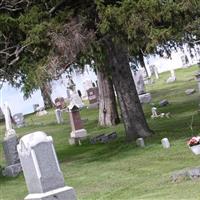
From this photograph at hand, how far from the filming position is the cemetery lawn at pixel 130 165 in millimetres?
11117

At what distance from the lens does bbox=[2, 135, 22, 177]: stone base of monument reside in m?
16.8

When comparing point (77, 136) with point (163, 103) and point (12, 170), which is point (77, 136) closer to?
point (12, 170)

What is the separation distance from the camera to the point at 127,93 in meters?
18.3

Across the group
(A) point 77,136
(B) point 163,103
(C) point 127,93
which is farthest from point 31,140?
(B) point 163,103

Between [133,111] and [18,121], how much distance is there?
14415mm

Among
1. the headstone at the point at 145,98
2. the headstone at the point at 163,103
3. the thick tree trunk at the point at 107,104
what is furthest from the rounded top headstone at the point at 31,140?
the headstone at the point at 145,98

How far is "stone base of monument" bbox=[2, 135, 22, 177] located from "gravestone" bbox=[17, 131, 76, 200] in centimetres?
819

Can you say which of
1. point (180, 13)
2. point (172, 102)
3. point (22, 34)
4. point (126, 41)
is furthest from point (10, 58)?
point (172, 102)

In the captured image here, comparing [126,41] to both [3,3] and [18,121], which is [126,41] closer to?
[3,3]

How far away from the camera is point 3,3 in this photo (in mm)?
16203

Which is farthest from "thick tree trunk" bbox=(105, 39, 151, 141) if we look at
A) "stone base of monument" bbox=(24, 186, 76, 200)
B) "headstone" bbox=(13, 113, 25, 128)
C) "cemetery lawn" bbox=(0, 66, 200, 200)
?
"headstone" bbox=(13, 113, 25, 128)

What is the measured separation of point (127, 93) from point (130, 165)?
13.2 feet

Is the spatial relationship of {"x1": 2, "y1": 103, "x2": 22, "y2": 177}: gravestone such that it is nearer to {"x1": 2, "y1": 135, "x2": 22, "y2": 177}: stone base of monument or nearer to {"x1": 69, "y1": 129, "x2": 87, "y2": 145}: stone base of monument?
{"x1": 2, "y1": 135, "x2": 22, "y2": 177}: stone base of monument

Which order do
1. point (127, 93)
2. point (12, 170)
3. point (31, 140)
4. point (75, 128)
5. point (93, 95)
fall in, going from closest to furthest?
point (31, 140)
point (12, 170)
point (127, 93)
point (75, 128)
point (93, 95)
